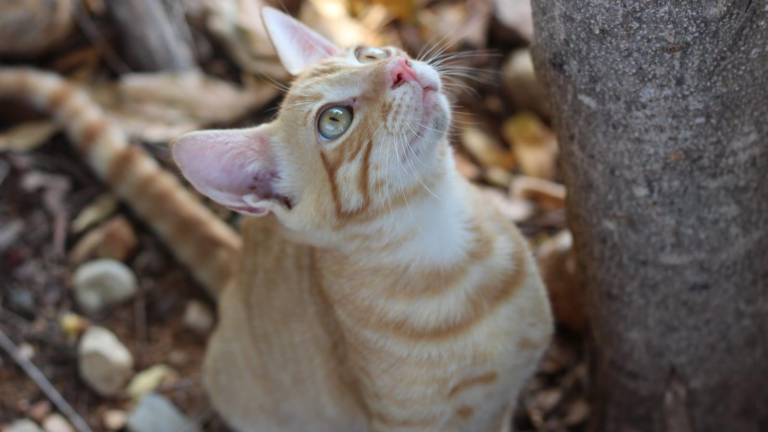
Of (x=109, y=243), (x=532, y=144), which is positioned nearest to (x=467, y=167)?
(x=532, y=144)

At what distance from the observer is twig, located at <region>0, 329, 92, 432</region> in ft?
9.70

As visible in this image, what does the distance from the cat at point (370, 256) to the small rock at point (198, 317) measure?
0.58 metres

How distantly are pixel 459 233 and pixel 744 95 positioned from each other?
751mm

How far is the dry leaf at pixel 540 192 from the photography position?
136 inches

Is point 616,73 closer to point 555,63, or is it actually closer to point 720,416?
point 555,63

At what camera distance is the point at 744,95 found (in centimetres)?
181

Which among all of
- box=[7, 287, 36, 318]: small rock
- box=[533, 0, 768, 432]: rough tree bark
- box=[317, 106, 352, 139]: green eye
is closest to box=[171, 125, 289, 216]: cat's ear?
box=[317, 106, 352, 139]: green eye

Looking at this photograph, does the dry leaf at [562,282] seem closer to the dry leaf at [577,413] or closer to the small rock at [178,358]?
the dry leaf at [577,413]

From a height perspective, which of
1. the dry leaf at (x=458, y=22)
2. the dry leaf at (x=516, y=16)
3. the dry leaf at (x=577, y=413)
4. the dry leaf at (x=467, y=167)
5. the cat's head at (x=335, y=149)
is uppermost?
the cat's head at (x=335, y=149)

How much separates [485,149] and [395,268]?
1.57 m

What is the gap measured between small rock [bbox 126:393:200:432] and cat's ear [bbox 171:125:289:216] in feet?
3.86

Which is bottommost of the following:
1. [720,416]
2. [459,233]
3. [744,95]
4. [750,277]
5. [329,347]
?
[720,416]

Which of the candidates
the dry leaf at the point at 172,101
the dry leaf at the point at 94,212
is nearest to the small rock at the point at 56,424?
the dry leaf at the point at 94,212

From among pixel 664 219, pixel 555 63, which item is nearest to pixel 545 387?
pixel 664 219
